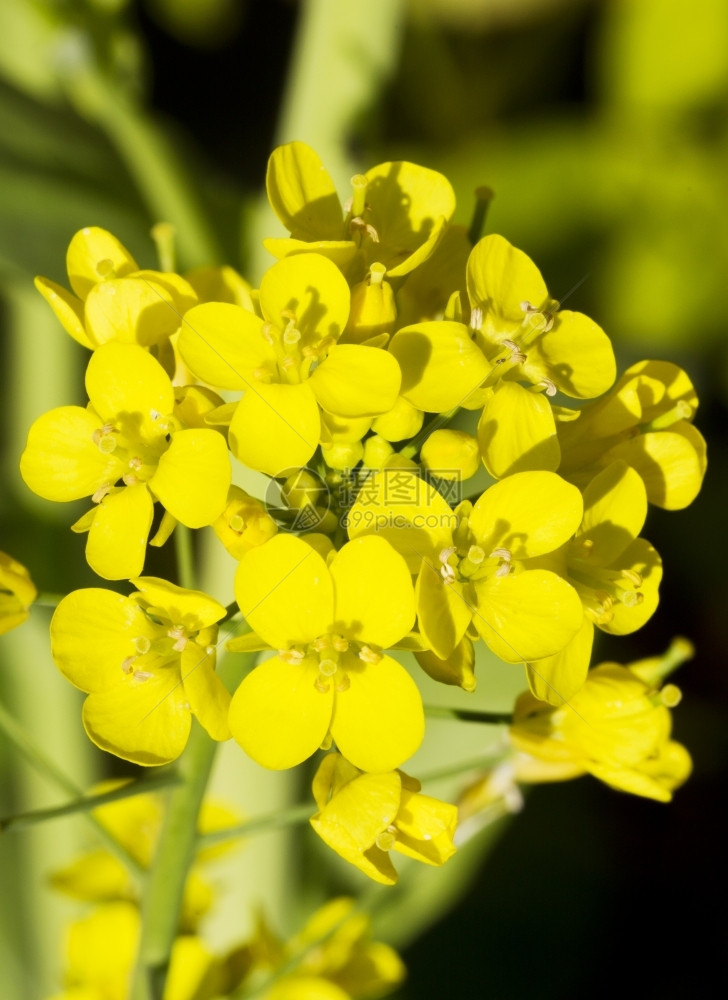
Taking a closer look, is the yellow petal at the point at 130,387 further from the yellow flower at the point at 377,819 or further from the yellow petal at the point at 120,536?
the yellow flower at the point at 377,819

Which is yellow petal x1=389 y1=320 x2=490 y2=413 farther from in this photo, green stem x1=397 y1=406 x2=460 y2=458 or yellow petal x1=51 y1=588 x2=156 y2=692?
yellow petal x1=51 y1=588 x2=156 y2=692

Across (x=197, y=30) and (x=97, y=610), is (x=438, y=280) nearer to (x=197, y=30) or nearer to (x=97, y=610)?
(x=97, y=610)

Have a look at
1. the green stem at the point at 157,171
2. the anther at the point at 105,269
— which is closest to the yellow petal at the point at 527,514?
the anther at the point at 105,269

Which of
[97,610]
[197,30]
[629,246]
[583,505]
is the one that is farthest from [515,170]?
[97,610]

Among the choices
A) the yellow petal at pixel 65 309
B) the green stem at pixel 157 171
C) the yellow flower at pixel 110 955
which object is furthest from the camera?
the green stem at pixel 157 171

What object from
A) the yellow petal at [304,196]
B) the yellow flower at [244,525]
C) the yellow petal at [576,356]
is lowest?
the yellow flower at [244,525]

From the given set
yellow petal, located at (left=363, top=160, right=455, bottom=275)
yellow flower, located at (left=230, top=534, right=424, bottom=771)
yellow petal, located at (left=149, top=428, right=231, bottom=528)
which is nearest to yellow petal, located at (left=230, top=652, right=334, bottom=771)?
yellow flower, located at (left=230, top=534, right=424, bottom=771)
